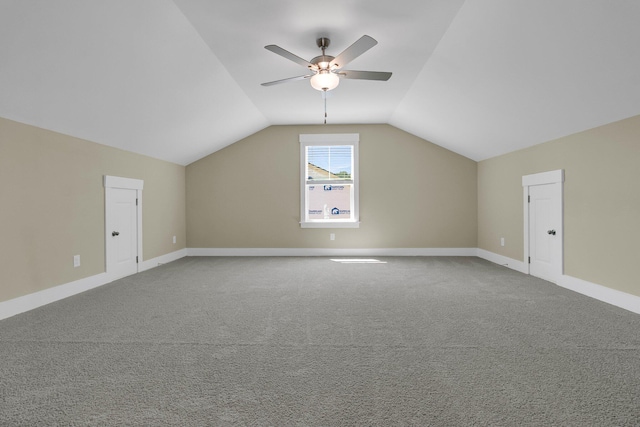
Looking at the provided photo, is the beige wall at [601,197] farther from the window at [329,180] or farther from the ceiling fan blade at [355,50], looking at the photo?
the window at [329,180]

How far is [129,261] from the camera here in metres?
4.94

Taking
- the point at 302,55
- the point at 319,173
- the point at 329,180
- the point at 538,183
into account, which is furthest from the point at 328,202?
the point at 538,183

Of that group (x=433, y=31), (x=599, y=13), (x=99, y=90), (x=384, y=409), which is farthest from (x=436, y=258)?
(x=99, y=90)

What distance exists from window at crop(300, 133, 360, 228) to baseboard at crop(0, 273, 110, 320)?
3.57 m

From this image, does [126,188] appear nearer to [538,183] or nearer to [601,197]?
[538,183]

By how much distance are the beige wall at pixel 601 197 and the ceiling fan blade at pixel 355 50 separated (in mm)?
2652

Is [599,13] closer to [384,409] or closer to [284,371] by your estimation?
[384,409]

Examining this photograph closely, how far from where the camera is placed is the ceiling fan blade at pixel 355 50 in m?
2.57

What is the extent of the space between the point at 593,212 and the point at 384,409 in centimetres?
350

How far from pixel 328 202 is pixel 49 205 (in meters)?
4.48

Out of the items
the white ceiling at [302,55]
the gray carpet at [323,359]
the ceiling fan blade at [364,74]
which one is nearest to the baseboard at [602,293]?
the gray carpet at [323,359]

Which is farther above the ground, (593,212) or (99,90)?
(99,90)

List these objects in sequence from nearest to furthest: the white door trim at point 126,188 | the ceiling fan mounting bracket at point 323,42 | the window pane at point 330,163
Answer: the ceiling fan mounting bracket at point 323,42, the white door trim at point 126,188, the window pane at point 330,163

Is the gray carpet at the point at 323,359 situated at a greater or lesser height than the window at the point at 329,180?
lesser
